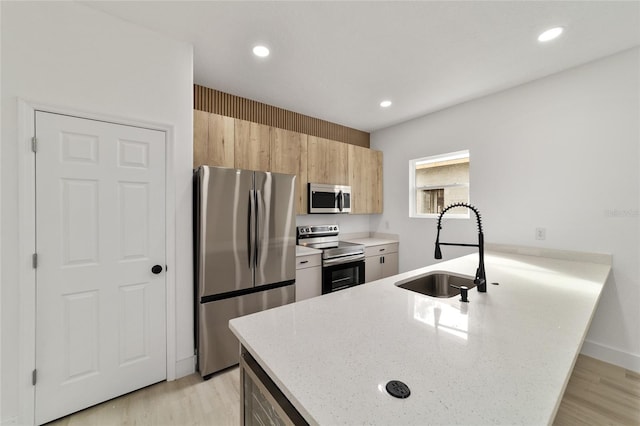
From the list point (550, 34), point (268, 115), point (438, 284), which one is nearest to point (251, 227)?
point (438, 284)

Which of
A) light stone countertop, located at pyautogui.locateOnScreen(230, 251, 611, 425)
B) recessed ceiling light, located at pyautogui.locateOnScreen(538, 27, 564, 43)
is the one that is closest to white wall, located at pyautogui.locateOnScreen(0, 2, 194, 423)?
light stone countertop, located at pyautogui.locateOnScreen(230, 251, 611, 425)

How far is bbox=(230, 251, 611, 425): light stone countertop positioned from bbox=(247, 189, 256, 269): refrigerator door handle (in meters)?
1.12

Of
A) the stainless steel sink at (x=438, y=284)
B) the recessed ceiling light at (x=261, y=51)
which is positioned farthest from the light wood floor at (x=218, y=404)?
the recessed ceiling light at (x=261, y=51)

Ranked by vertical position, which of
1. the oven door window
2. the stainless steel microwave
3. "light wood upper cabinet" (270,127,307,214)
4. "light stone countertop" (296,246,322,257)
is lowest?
the oven door window

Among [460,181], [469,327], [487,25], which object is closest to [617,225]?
[460,181]

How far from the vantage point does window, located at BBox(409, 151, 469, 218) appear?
3469 millimetres

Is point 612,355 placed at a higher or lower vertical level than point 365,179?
lower

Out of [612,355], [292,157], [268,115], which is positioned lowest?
[612,355]

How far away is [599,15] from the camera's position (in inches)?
71.8

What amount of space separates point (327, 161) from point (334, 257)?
1.35 m

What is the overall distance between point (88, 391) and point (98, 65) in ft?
7.64

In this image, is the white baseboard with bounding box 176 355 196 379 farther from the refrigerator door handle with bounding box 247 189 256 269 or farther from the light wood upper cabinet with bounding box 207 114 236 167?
the light wood upper cabinet with bounding box 207 114 236 167

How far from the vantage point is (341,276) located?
334 cm

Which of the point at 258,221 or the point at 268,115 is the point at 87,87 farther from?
the point at 268,115
